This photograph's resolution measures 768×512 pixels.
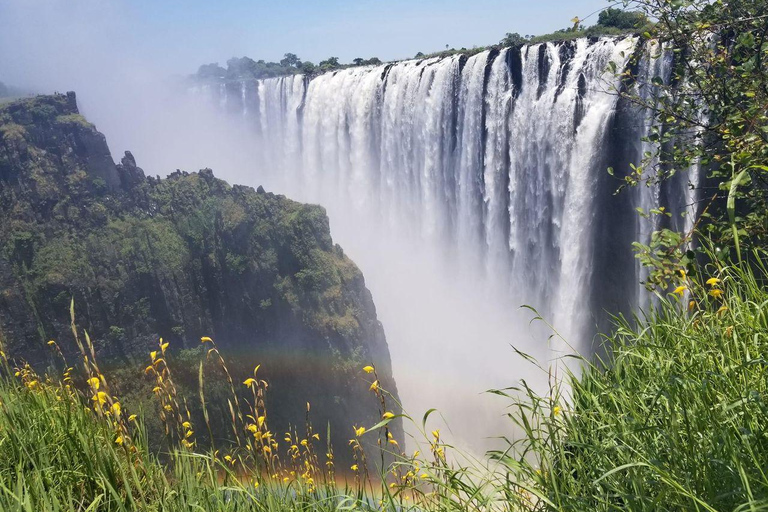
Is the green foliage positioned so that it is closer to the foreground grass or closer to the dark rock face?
the foreground grass

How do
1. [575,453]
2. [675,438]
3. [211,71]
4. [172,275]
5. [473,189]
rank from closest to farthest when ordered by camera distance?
[675,438] → [575,453] → [473,189] → [172,275] → [211,71]

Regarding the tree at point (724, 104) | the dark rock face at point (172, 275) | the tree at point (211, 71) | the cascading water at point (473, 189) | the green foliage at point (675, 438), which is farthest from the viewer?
the tree at point (211, 71)

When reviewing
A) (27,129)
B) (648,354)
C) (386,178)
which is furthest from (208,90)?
(648,354)

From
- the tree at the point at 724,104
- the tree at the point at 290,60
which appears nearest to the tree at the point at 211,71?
the tree at the point at 290,60

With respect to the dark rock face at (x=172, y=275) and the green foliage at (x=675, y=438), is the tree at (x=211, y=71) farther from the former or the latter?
→ the green foliage at (x=675, y=438)

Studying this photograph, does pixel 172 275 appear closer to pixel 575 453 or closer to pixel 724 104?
pixel 724 104

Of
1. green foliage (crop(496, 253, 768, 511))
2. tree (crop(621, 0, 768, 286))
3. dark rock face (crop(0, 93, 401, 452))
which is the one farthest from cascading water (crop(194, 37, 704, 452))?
green foliage (crop(496, 253, 768, 511))

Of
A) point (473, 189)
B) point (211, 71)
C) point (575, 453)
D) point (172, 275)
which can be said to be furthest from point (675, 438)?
point (211, 71)
